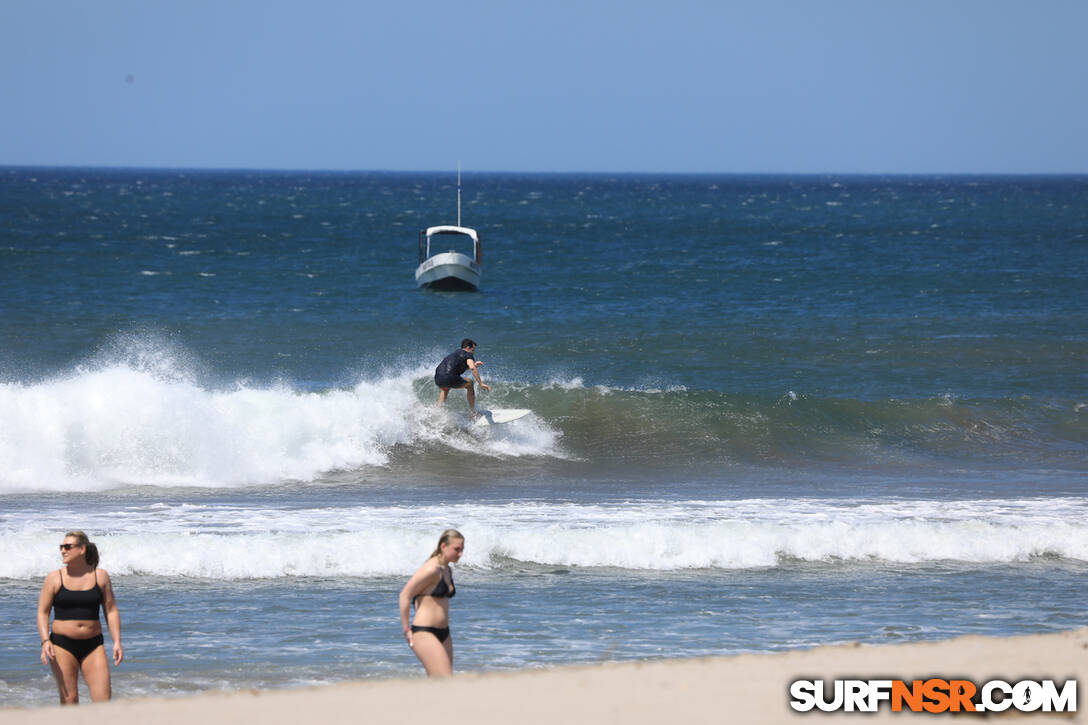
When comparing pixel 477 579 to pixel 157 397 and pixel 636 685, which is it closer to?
pixel 636 685

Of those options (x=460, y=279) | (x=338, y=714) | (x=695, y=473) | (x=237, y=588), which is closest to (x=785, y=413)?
(x=695, y=473)

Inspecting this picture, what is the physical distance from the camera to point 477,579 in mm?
11797

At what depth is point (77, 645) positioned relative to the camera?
7574mm

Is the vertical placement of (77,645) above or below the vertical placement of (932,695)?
above

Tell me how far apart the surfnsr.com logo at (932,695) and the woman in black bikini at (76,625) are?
4.14 meters

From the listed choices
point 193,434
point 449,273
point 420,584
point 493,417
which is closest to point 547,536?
point 420,584

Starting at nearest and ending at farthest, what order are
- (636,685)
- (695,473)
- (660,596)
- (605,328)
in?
(636,685), (660,596), (695,473), (605,328)

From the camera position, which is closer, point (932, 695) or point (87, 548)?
point (932, 695)

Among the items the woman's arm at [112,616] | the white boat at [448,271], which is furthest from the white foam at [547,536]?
the white boat at [448,271]

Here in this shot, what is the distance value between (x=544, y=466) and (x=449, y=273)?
73.5ft

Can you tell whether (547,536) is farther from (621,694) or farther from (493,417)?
(493,417)

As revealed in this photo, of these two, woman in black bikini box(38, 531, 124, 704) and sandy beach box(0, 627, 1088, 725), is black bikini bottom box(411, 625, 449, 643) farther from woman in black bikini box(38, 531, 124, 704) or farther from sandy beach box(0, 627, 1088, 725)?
woman in black bikini box(38, 531, 124, 704)

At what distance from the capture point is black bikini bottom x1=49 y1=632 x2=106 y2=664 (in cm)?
757

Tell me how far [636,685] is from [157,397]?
1279 cm
